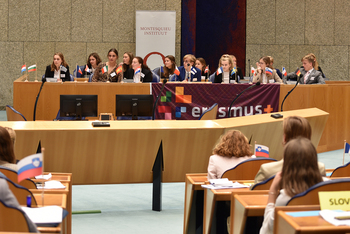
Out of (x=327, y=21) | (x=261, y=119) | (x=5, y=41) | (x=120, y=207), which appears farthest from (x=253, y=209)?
(x=327, y=21)

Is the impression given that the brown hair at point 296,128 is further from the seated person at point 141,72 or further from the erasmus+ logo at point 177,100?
the seated person at point 141,72

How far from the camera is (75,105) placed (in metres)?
6.82

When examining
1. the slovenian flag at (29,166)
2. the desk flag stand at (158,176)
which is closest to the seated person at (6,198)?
the slovenian flag at (29,166)

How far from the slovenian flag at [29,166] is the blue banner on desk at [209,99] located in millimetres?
5617

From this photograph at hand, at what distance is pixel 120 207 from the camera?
5.16 meters

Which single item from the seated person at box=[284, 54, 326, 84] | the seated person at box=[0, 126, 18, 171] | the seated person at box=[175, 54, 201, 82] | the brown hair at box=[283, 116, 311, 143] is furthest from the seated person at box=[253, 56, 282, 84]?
the seated person at box=[0, 126, 18, 171]

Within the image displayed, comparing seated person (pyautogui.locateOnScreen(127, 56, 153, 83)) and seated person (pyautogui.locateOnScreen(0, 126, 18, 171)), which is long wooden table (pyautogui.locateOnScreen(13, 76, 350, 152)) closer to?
seated person (pyautogui.locateOnScreen(127, 56, 153, 83))

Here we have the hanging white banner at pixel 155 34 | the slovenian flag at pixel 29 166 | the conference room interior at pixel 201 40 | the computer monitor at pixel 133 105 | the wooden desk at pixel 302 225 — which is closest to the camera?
the wooden desk at pixel 302 225

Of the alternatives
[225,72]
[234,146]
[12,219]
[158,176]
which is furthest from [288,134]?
[225,72]

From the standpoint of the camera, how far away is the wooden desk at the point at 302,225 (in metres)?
→ 2.07

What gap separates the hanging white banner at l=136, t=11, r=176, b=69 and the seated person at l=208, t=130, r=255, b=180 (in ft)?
29.2

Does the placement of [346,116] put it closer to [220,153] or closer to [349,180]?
[220,153]

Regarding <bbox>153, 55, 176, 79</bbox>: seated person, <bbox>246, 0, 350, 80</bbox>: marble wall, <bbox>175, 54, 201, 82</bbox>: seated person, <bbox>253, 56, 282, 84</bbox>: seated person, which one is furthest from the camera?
<bbox>246, 0, 350, 80</bbox>: marble wall

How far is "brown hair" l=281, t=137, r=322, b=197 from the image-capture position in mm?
2379
